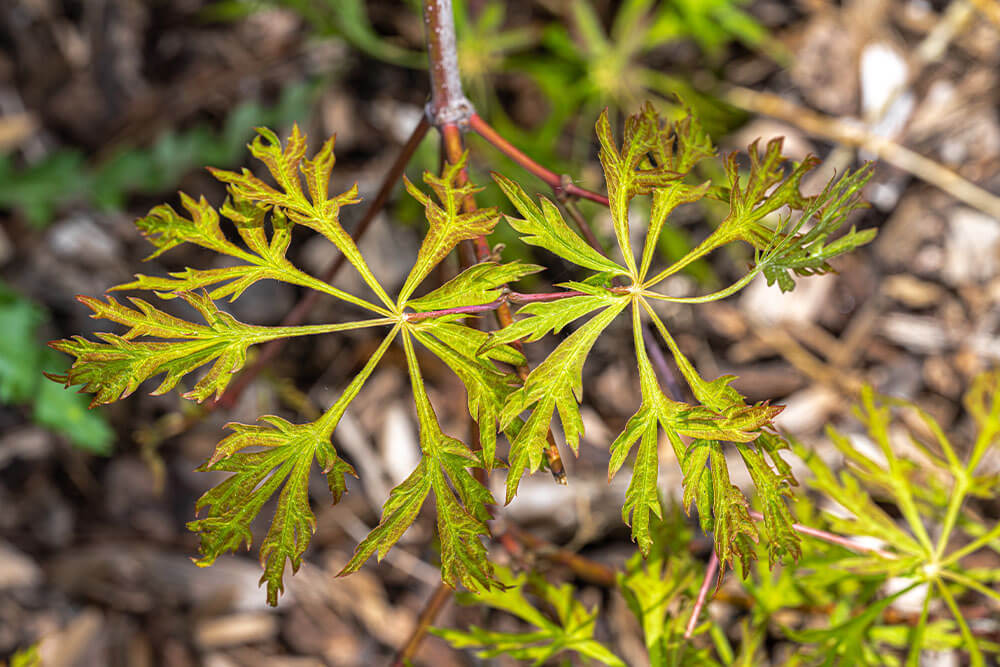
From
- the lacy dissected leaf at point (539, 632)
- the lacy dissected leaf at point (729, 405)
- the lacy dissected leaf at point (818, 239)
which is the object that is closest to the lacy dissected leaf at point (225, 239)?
the lacy dissected leaf at point (729, 405)

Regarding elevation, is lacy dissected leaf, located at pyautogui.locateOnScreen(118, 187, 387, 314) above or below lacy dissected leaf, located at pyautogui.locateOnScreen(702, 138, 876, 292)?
below

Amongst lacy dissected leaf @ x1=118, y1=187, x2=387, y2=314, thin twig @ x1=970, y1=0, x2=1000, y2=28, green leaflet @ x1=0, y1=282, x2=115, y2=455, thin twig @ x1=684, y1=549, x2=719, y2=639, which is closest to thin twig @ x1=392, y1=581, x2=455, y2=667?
thin twig @ x1=684, y1=549, x2=719, y2=639

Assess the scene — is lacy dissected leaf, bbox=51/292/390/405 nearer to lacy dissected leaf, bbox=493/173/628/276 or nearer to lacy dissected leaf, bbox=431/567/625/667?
lacy dissected leaf, bbox=493/173/628/276

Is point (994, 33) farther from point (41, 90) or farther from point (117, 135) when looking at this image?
point (41, 90)

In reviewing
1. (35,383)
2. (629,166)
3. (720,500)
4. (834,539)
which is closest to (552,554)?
(834,539)

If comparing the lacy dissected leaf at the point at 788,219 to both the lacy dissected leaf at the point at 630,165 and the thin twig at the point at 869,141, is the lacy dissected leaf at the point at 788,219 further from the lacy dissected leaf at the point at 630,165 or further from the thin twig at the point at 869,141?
the thin twig at the point at 869,141

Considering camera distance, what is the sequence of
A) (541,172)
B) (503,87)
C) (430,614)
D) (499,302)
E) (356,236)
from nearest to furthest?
(499,302), (541,172), (356,236), (430,614), (503,87)

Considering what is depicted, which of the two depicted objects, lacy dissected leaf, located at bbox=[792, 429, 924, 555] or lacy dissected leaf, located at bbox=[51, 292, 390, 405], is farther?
lacy dissected leaf, located at bbox=[792, 429, 924, 555]

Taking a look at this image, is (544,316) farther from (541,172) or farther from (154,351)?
(154,351)
